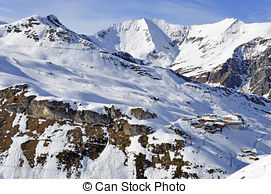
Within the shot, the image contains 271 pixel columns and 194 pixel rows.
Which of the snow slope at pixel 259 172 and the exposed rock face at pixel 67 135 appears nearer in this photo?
the snow slope at pixel 259 172

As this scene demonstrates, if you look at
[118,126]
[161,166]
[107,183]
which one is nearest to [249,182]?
[107,183]

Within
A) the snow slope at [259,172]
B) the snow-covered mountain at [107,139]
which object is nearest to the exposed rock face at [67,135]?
the snow-covered mountain at [107,139]

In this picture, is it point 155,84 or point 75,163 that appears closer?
point 75,163

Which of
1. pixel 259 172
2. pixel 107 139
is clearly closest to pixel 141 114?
pixel 107 139

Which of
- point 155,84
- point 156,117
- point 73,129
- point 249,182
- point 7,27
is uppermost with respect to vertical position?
point 7,27

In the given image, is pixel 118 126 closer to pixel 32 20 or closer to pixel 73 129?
pixel 73 129

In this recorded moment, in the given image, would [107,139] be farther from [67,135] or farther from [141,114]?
[141,114]

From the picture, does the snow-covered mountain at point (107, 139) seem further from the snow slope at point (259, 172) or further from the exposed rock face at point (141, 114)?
the snow slope at point (259, 172)

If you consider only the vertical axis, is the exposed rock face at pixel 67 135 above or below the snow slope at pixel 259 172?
above
